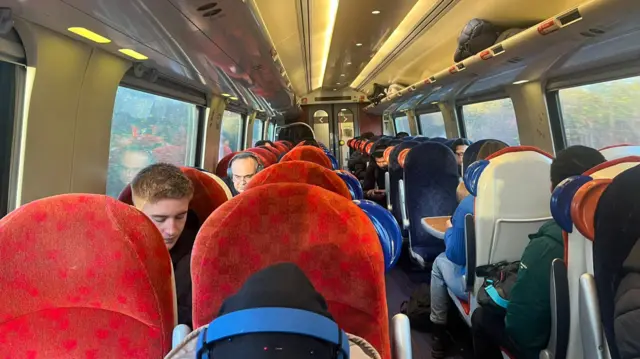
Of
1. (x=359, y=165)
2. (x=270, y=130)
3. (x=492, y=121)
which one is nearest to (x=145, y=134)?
(x=492, y=121)

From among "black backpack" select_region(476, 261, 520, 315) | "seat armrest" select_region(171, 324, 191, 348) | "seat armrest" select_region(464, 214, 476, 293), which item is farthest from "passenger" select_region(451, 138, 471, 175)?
"seat armrest" select_region(171, 324, 191, 348)

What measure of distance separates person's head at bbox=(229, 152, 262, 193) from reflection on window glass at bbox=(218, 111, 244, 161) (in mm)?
4316

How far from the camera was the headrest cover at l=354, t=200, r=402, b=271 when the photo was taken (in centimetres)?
180

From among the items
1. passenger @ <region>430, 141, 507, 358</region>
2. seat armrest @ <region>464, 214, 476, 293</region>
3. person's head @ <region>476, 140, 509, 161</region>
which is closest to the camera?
seat armrest @ <region>464, 214, 476, 293</region>

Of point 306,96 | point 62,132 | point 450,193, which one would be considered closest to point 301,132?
point 306,96

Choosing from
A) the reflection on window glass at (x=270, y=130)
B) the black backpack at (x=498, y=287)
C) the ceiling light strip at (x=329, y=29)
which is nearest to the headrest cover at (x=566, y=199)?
the black backpack at (x=498, y=287)

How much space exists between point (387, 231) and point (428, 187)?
3.29 m

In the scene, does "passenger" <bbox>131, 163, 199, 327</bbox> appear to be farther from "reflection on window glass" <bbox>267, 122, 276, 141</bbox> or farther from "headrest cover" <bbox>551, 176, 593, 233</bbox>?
"reflection on window glass" <bbox>267, 122, 276, 141</bbox>

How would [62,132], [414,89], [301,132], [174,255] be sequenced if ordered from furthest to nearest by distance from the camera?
1. [301,132]
2. [414,89]
3. [62,132]
4. [174,255]

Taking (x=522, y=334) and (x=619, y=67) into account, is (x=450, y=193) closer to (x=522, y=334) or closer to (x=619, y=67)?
(x=619, y=67)

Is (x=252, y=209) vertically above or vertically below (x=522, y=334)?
above

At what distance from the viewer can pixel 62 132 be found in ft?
9.87

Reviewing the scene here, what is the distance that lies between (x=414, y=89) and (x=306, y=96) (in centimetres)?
1007

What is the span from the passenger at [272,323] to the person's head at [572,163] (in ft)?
6.29
